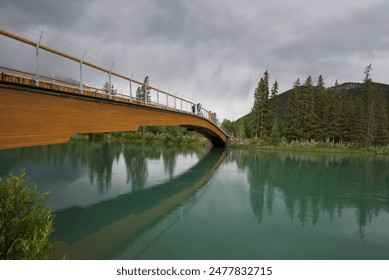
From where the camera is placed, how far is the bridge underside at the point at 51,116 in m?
9.61

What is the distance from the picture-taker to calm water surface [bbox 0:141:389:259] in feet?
28.7

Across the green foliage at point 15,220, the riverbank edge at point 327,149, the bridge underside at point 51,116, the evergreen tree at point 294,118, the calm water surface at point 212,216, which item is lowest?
the calm water surface at point 212,216

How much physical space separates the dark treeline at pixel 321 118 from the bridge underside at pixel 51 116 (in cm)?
4947

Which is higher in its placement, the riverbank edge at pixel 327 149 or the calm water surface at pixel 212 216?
the riverbank edge at pixel 327 149

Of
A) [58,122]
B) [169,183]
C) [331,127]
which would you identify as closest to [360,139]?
[331,127]

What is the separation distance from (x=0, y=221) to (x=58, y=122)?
6648 millimetres

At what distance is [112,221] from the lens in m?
11.5

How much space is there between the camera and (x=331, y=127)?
196ft

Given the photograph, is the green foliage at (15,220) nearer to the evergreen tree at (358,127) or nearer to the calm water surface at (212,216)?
the calm water surface at (212,216)

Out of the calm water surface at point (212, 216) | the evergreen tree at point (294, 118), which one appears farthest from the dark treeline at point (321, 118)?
the calm water surface at point (212, 216)

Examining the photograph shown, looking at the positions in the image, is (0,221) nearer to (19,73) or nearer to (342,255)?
(19,73)

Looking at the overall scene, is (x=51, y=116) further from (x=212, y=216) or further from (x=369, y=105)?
(x=369, y=105)

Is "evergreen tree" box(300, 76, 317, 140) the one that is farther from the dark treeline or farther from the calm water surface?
the calm water surface

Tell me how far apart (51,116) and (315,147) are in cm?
5545
